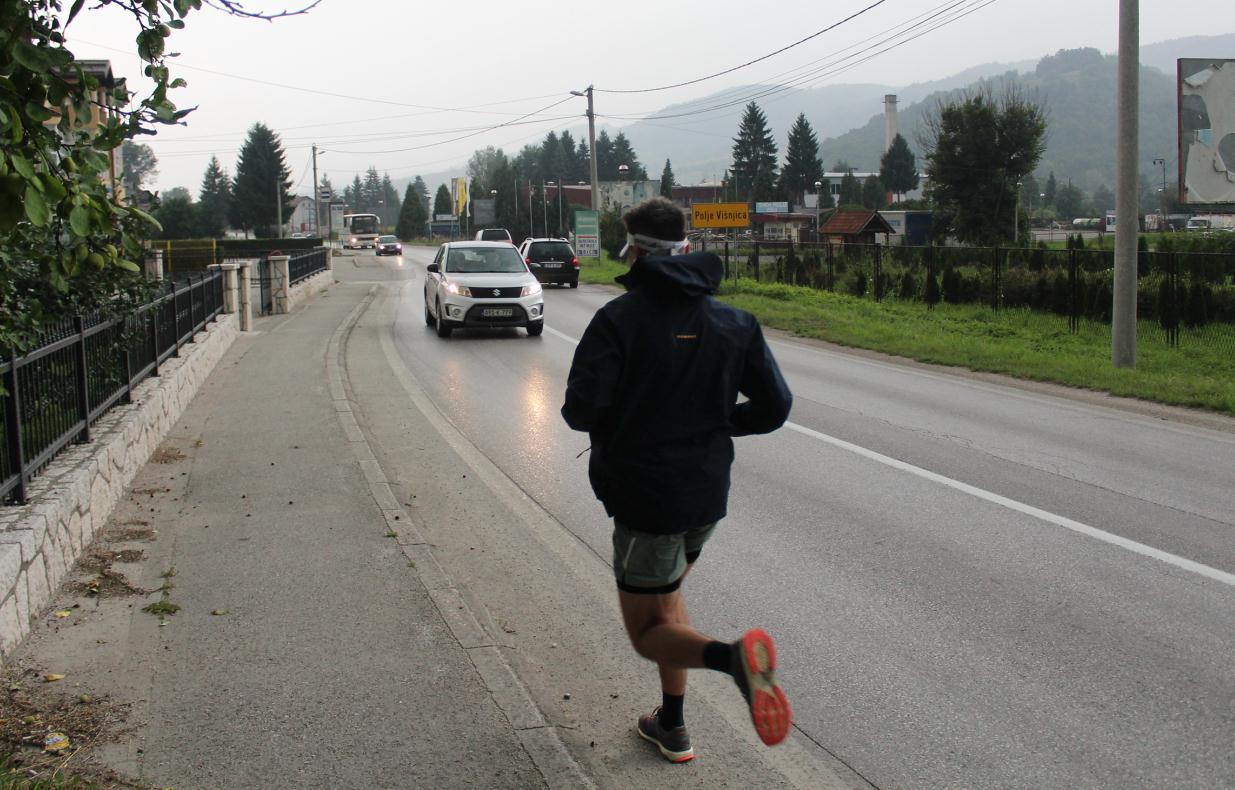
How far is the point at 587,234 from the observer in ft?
165

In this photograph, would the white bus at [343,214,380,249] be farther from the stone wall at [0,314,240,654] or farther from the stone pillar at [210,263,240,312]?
the stone wall at [0,314,240,654]

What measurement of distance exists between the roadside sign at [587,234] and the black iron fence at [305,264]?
41.5 ft

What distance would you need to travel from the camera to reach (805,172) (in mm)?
141875

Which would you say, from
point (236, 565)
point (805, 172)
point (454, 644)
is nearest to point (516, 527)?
point (236, 565)

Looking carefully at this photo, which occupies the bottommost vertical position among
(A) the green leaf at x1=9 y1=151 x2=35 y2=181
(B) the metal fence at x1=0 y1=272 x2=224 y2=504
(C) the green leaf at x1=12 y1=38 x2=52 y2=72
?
(B) the metal fence at x1=0 y1=272 x2=224 y2=504


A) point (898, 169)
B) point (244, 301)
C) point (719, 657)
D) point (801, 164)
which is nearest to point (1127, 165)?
point (719, 657)

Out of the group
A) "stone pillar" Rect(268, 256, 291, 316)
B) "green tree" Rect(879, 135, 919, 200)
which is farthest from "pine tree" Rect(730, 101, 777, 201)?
"stone pillar" Rect(268, 256, 291, 316)

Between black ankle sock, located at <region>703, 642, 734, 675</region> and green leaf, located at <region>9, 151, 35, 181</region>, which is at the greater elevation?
green leaf, located at <region>9, 151, 35, 181</region>

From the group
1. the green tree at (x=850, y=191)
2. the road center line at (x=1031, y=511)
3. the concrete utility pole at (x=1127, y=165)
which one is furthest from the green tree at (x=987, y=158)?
the green tree at (x=850, y=191)

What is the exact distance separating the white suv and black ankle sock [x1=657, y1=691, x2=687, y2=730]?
53.6 feet

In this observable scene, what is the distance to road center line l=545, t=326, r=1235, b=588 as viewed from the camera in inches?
249

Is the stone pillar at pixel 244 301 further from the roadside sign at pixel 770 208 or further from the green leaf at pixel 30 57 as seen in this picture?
the roadside sign at pixel 770 208

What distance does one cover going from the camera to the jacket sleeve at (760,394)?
148 inches

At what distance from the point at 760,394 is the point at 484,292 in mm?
16678
